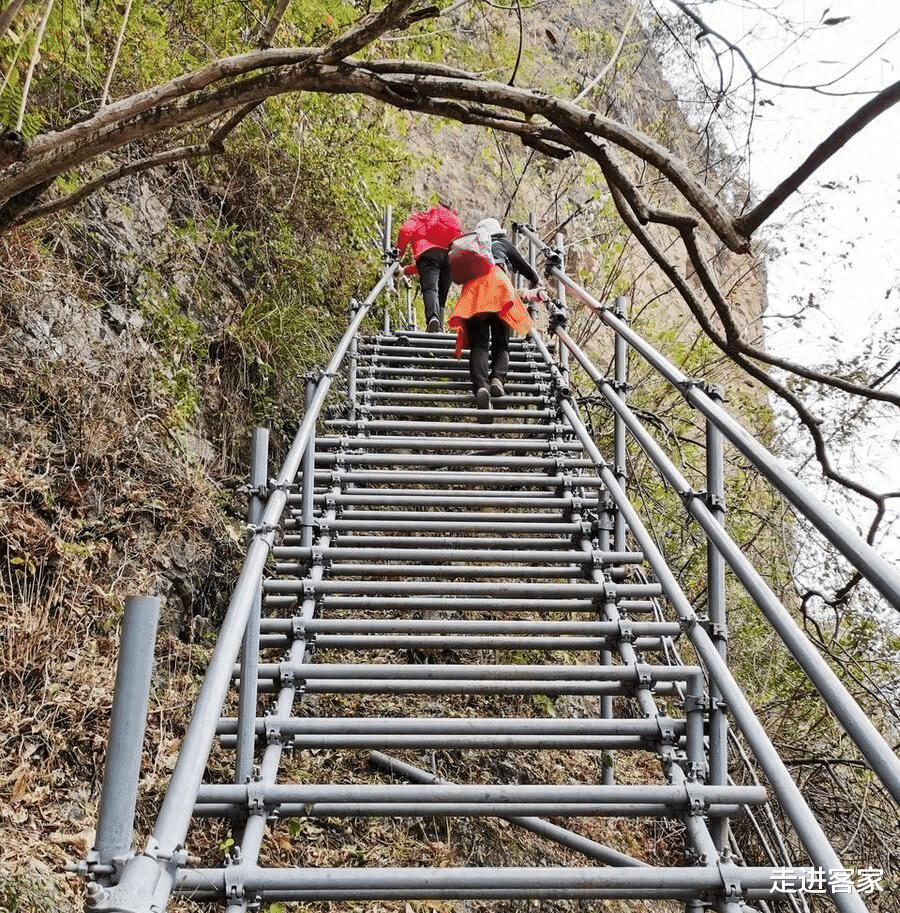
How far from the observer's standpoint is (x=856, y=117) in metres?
1.93

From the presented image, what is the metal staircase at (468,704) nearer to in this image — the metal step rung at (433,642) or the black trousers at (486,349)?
the metal step rung at (433,642)

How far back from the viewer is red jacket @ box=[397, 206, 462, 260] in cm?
770

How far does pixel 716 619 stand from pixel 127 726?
7.23 ft

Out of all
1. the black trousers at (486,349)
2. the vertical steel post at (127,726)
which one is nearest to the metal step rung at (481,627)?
the vertical steel post at (127,726)

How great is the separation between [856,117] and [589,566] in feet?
8.21

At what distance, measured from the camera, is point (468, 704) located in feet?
16.2

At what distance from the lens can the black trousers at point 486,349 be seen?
19.5ft

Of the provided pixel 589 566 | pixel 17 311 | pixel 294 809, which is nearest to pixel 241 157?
pixel 17 311

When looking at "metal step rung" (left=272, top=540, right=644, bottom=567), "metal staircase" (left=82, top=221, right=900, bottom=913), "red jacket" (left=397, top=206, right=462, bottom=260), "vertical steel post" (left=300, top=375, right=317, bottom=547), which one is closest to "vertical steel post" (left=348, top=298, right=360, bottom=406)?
"metal staircase" (left=82, top=221, right=900, bottom=913)

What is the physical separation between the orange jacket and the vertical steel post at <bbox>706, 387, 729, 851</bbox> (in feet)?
10.5

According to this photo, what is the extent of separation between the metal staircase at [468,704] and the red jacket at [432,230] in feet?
7.19

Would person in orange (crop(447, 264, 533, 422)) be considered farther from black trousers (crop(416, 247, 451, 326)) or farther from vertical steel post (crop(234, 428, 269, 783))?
vertical steel post (crop(234, 428, 269, 783))

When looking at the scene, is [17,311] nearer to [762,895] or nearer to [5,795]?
[5,795]

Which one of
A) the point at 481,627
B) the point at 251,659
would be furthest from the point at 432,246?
the point at 251,659
